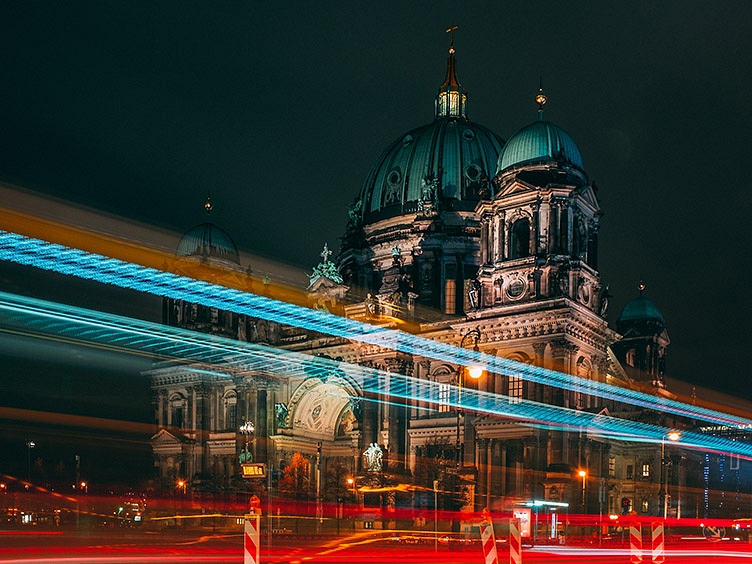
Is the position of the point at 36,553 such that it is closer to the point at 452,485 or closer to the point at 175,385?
the point at 452,485

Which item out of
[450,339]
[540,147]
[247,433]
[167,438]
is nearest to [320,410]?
[247,433]

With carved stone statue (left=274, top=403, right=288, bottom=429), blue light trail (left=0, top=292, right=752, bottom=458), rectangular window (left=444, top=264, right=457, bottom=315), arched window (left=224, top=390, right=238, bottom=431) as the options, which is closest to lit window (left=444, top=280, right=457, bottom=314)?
rectangular window (left=444, top=264, right=457, bottom=315)

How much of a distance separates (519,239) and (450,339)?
9771 millimetres

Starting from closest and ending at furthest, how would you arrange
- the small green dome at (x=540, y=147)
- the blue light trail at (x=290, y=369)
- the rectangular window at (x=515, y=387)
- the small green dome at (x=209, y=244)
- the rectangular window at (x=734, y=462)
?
the blue light trail at (x=290, y=369), the rectangular window at (x=515, y=387), the small green dome at (x=540, y=147), the small green dome at (x=209, y=244), the rectangular window at (x=734, y=462)

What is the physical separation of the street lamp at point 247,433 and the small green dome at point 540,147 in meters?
30.4

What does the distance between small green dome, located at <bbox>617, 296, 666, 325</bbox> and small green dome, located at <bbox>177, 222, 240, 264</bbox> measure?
43.3 meters

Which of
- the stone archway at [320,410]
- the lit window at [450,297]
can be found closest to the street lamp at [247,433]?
the stone archway at [320,410]

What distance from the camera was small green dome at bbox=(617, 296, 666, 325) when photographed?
107m

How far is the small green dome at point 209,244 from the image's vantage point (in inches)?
4191

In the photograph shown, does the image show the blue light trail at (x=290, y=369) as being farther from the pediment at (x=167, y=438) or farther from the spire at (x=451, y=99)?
the spire at (x=451, y=99)

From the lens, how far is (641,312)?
107250 mm

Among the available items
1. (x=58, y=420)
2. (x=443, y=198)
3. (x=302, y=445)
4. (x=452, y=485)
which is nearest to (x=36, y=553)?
(x=452, y=485)

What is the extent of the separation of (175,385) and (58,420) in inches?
1708

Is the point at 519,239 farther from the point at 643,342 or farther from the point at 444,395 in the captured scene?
the point at 643,342
